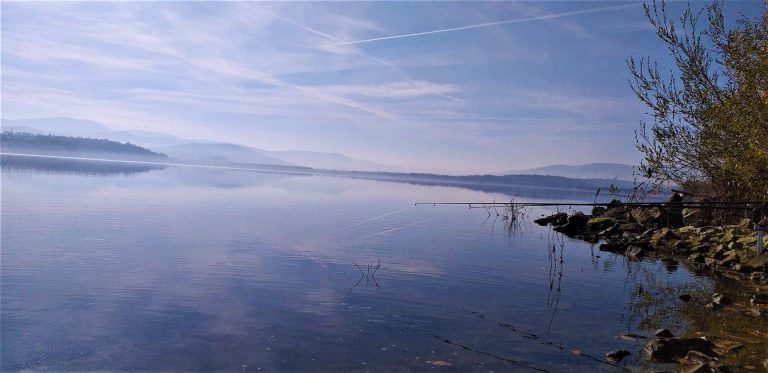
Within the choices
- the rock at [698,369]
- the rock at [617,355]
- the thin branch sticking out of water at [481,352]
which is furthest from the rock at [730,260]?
the thin branch sticking out of water at [481,352]

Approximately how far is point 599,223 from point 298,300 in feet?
96.5

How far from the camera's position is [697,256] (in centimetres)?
2358

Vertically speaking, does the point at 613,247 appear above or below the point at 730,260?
below

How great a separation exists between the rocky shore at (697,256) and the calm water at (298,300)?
994 mm

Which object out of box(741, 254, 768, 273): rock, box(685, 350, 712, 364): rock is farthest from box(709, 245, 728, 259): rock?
box(685, 350, 712, 364): rock

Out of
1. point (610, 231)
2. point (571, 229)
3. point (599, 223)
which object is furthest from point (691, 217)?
point (571, 229)

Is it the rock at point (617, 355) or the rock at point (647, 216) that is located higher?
the rock at point (647, 216)

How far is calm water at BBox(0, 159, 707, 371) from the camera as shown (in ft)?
31.1

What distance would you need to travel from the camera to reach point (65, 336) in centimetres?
988

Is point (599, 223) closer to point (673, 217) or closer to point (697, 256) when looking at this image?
point (673, 217)

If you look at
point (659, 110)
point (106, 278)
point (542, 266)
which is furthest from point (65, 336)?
point (659, 110)

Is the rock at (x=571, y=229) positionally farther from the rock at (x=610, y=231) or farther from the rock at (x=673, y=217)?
the rock at (x=673, y=217)

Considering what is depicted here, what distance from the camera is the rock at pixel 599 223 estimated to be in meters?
36.4

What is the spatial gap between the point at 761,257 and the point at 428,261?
12.8 m
